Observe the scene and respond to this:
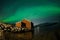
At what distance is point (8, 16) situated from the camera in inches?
309

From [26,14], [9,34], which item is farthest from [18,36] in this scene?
[26,14]

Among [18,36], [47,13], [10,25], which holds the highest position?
[47,13]

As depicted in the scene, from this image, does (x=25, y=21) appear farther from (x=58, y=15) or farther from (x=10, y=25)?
(x=58, y=15)

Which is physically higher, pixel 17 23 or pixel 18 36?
pixel 17 23

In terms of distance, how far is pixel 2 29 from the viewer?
755cm

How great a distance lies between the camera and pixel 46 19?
7.80 m

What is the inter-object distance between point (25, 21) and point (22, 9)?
2.34 feet

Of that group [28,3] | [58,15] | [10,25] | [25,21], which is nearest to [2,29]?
[10,25]

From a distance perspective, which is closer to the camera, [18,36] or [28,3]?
[18,36]

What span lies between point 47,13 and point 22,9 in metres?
1.09

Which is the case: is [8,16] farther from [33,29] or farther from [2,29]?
[33,29]

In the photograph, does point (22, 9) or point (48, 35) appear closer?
point (48, 35)

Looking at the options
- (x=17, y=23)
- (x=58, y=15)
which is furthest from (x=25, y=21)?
(x=58, y=15)

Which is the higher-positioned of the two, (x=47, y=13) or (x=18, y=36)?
(x=47, y=13)
